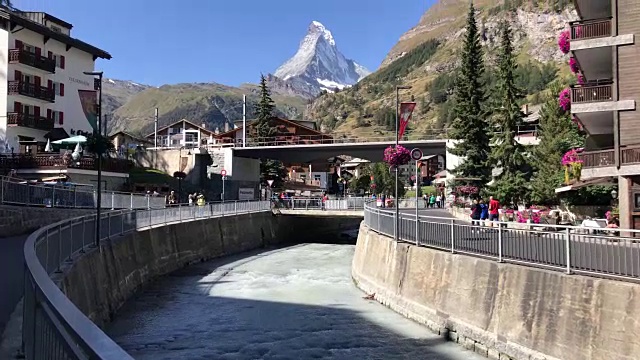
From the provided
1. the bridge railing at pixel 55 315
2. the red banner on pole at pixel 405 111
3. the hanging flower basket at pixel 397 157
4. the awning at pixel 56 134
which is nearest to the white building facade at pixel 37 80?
the awning at pixel 56 134

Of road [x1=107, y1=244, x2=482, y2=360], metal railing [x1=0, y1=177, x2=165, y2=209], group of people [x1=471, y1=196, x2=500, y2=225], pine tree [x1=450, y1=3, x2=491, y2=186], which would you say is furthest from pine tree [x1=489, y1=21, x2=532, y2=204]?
metal railing [x1=0, y1=177, x2=165, y2=209]

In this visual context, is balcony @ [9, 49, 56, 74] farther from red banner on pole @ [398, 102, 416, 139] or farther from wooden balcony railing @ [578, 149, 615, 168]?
wooden balcony railing @ [578, 149, 615, 168]

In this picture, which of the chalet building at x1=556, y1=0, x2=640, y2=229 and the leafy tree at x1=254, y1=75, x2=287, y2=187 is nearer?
the chalet building at x1=556, y1=0, x2=640, y2=229

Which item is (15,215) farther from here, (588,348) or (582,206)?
(582,206)

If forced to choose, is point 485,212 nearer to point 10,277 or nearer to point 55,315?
point 10,277

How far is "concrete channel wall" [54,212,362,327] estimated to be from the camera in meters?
15.6

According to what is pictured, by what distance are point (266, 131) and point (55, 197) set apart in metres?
46.9

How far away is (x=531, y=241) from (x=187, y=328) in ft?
36.9

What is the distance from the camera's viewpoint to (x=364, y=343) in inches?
623

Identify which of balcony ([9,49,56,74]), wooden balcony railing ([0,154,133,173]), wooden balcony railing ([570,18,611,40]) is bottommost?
wooden balcony railing ([0,154,133,173])

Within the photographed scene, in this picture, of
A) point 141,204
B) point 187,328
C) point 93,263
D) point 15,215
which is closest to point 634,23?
point 187,328

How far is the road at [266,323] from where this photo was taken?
15.0 meters

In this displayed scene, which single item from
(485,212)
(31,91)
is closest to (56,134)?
(31,91)

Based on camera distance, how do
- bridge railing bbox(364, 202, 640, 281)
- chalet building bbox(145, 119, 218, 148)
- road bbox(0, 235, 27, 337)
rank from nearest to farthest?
road bbox(0, 235, 27, 337) < bridge railing bbox(364, 202, 640, 281) < chalet building bbox(145, 119, 218, 148)
